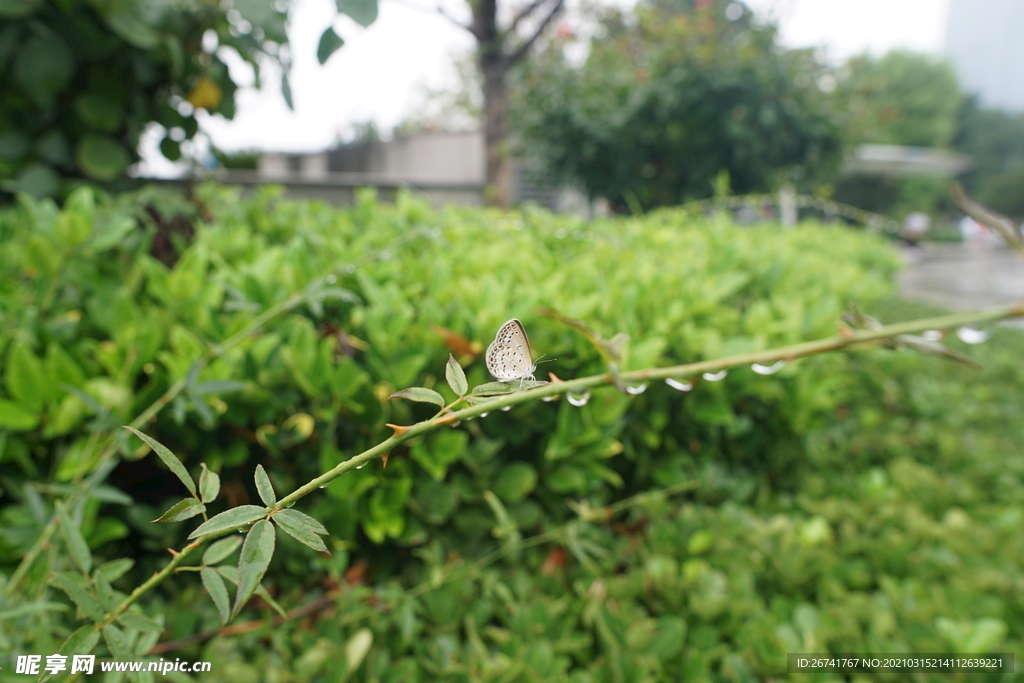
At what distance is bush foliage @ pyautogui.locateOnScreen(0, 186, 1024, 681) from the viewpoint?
3.40ft

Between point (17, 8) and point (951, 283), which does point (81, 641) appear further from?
point (951, 283)

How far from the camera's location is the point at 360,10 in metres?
0.69

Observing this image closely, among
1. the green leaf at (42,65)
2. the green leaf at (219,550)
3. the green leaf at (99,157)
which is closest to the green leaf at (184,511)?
the green leaf at (219,550)

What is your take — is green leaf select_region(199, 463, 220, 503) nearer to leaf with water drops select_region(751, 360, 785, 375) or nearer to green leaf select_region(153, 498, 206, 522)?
green leaf select_region(153, 498, 206, 522)

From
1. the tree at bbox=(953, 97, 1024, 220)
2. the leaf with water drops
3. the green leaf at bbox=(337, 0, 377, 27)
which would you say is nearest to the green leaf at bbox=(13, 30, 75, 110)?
the green leaf at bbox=(337, 0, 377, 27)

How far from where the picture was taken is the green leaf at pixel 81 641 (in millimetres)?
432

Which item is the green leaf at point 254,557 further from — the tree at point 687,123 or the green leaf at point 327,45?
the tree at point 687,123

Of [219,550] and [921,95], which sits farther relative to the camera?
[921,95]

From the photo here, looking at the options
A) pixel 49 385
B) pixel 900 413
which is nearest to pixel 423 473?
pixel 49 385

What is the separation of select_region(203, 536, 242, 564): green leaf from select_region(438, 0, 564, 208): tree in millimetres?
5944

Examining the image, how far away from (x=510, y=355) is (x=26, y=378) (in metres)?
0.96

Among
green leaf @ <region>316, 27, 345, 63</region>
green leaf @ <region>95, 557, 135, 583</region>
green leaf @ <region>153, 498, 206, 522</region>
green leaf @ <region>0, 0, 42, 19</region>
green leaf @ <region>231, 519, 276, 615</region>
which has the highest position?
green leaf @ <region>0, 0, 42, 19</region>

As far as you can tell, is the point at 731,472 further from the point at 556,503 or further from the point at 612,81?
the point at 612,81

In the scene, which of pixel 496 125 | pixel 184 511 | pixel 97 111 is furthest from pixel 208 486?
pixel 496 125
